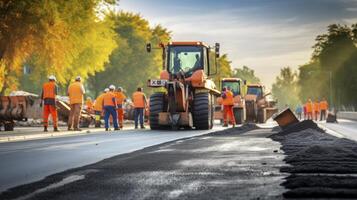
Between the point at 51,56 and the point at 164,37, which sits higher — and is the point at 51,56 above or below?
below

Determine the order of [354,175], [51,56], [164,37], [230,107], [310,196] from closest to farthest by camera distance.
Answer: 1. [310,196]
2. [354,175]
3. [230,107]
4. [51,56]
5. [164,37]

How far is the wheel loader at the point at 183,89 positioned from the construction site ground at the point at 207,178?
1464 centimetres

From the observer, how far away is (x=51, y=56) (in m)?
37.9

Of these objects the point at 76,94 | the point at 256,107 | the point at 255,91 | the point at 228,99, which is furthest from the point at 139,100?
the point at 255,91

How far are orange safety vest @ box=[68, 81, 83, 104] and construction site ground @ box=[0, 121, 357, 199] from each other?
47.6 ft

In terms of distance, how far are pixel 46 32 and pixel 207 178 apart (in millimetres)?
28247

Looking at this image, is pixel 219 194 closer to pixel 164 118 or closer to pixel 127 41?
pixel 164 118

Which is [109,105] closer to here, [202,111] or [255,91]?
[202,111]

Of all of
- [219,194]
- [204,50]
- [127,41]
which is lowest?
[219,194]

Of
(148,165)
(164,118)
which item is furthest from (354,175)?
(164,118)

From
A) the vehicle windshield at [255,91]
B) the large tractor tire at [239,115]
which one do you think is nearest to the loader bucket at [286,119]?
the large tractor tire at [239,115]

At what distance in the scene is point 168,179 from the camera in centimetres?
888

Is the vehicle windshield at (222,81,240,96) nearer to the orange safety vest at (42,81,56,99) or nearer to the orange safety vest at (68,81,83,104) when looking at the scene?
the orange safety vest at (68,81,83,104)

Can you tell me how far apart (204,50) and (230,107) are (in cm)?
486
